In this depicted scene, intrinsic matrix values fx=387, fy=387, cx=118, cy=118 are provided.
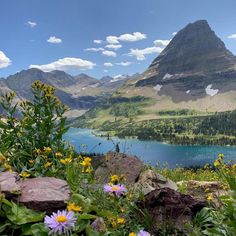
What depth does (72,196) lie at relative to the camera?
6445mm

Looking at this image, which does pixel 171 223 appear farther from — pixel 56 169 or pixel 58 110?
pixel 58 110

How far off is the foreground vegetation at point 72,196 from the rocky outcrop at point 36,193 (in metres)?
0.21

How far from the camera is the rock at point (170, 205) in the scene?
25.5 ft

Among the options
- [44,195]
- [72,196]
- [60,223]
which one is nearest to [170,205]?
[72,196]

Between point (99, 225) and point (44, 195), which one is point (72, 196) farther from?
point (99, 225)

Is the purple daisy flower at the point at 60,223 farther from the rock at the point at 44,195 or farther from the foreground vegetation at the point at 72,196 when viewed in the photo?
the rock at the point at 44,195

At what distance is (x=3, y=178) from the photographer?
23.1ft

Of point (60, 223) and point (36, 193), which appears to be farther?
point (36, 193)

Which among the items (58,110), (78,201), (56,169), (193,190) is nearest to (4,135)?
(58,110)

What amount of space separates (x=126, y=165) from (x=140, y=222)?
1130cm

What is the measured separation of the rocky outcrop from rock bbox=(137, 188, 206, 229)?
183cm

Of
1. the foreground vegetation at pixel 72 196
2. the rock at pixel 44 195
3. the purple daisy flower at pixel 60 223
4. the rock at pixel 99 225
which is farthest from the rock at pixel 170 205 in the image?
the purple daisy flower at pixel 60 223

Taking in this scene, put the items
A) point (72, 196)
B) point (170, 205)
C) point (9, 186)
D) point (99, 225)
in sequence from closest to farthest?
point (99, 225) < point (72, 196) < point (9, 186) < point (170, 205)

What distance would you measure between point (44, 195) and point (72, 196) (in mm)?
541
